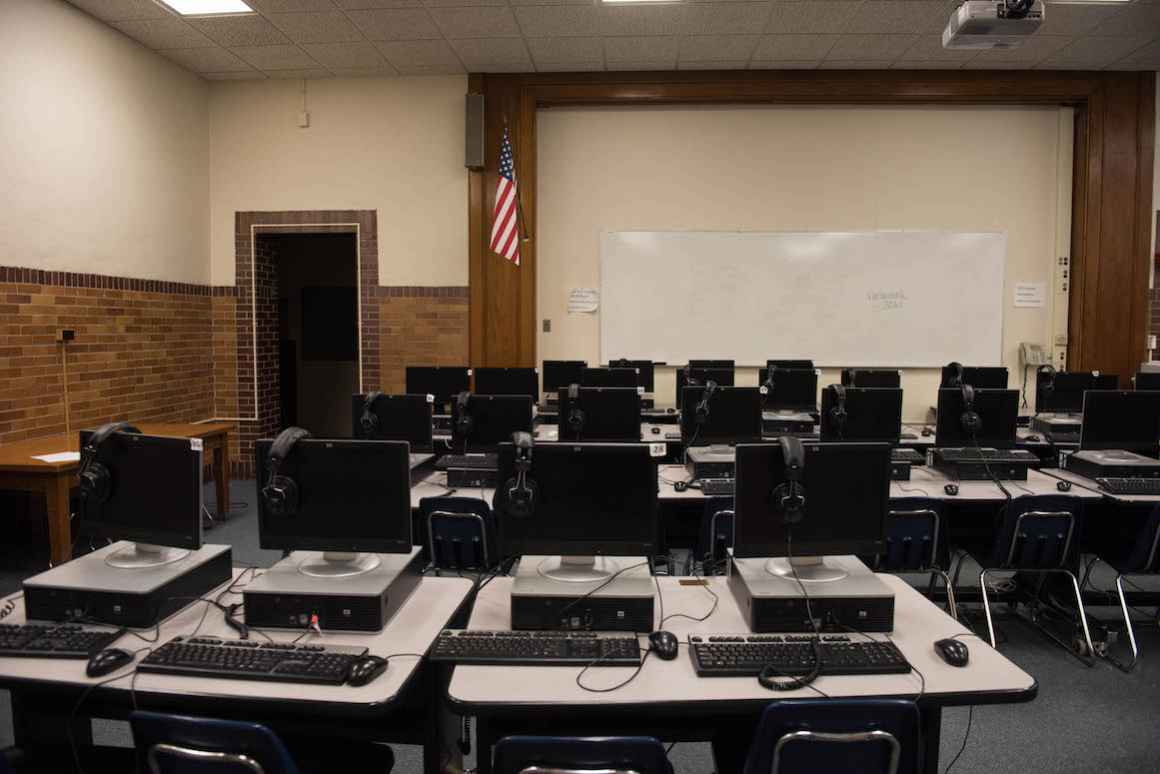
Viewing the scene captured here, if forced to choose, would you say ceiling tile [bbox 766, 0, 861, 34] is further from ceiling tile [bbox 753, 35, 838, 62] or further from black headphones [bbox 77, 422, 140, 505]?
black headphones [bbox 77, 422, 140, 505]

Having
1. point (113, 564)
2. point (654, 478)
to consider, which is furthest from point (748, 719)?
point (113, 564)

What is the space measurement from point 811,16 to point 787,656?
5242mm

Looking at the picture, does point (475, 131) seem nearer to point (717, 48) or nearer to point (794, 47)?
point (717, 48)

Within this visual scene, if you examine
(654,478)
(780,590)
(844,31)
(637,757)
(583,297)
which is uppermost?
(844,31)

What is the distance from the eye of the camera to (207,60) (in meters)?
6.54

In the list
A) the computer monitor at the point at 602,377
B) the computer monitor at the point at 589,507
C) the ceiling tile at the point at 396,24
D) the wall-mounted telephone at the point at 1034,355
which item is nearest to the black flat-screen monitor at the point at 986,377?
the wall-mounted telephone at the point at 1034,355

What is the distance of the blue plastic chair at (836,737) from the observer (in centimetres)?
158

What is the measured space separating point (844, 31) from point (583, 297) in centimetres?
313

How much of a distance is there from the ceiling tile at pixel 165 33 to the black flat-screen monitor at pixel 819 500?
19.0 feet

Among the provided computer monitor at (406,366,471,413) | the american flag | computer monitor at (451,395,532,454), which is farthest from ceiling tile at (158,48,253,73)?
computer monitor at (451,395,532,454)

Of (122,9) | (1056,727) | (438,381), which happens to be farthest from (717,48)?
(1056,727)

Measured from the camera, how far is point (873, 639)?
2055 millimetres

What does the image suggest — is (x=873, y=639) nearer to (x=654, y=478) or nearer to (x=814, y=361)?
(x=654, y=478)

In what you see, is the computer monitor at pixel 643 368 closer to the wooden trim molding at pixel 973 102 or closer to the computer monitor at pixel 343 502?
the wooden trim molding at pixel 973 102
